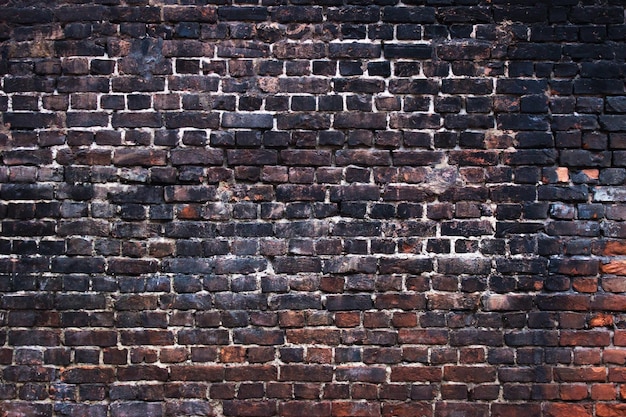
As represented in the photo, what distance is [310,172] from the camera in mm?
2537

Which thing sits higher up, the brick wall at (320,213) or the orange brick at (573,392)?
the brick wall at (320,213)

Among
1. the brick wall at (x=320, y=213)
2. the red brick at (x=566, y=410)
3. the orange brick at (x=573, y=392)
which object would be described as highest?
the brick wall at (x=320, y=213)

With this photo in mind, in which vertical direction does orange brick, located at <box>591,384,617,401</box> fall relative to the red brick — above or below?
above

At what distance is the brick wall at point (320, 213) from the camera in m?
2.52

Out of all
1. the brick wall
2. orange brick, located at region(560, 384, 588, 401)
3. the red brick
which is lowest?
the red brick

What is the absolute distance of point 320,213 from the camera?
8.30 feet

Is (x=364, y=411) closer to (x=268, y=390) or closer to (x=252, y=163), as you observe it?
(x=268, y=390)

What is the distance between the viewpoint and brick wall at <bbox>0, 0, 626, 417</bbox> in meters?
2.52

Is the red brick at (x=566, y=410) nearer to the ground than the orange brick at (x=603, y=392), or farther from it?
nearer to the ground

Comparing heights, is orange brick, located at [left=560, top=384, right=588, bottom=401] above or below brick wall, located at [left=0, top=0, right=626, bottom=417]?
below

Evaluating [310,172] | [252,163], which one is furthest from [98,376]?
[310,172]

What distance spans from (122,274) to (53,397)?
2.26ft

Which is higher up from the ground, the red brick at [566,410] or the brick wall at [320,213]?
the brick wall at [320,213]

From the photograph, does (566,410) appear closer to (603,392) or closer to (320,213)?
(603,392)
